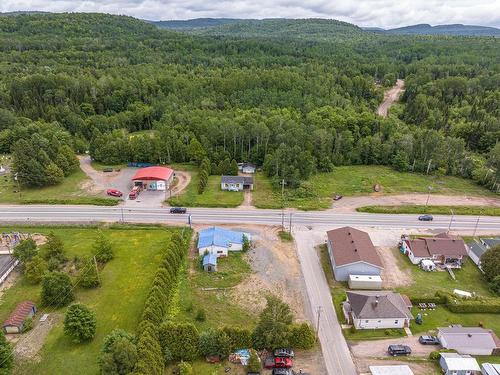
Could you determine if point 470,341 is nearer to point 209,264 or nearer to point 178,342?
point 178,342

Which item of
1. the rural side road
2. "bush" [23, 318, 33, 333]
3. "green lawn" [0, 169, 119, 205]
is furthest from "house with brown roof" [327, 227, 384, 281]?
"green lawn" [0, 169, 119, 205]

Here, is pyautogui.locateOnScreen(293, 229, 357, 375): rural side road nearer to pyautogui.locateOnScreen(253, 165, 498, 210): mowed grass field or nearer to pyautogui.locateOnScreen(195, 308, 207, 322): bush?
pyautogui.locateOnScreen(253, 165, 498, 210): mowed grass field

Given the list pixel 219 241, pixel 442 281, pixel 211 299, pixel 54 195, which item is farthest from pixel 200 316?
pixel 54 195

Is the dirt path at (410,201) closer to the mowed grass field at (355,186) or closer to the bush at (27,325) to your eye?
the mowed grass field at (355,186)

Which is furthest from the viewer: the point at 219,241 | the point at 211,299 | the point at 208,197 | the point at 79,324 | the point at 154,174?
the point at 154,174

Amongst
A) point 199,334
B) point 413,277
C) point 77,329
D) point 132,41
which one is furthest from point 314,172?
point 132,41

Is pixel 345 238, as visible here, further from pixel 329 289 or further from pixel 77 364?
pixel 77 364

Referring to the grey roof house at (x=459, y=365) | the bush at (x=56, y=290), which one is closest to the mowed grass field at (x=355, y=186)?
the bush at (x=56, y=290)
